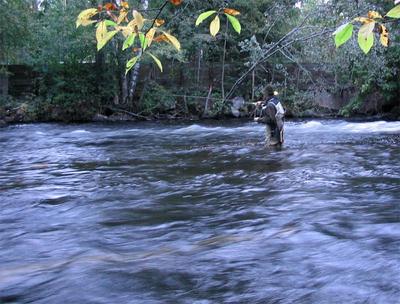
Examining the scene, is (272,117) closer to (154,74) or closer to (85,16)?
(85,16)

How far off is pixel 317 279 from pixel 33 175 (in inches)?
245

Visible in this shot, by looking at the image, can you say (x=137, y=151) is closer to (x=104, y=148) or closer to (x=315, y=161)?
(x=104, y=148)

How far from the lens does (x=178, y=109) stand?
24.3 metres

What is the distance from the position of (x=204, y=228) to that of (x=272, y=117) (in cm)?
565

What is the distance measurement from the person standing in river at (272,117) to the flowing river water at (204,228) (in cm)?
49

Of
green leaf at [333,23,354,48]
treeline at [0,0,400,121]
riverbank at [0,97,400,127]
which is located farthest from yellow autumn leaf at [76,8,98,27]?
riverbank at [0,97,400,127]

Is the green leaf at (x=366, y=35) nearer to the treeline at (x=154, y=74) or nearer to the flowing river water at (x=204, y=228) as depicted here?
the flowing river water at (x=204, y=228)

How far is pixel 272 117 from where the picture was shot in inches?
412

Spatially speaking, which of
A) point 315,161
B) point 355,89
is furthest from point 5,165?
point 355,89

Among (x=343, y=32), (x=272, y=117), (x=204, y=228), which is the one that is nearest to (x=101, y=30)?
(x=343, y=32)

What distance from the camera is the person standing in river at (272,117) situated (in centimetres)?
1044

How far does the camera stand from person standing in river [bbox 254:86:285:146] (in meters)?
10.4

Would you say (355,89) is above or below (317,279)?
above

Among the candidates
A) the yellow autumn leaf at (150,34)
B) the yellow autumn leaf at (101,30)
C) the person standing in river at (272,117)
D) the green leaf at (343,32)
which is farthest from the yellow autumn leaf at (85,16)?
the person standing in river at (272,117)
